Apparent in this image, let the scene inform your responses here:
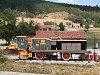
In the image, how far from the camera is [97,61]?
1149 inches

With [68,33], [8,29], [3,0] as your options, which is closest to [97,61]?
[68,33]

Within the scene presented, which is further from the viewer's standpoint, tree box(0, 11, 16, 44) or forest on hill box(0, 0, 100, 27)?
forest on hill box(0, 0, 100, 27)

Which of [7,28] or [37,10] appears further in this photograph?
[37,10]

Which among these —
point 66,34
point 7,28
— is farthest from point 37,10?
point 66,34

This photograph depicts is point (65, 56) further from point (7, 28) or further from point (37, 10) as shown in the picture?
point (37, 10)

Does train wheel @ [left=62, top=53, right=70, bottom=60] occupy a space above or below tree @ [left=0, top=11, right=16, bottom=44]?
below

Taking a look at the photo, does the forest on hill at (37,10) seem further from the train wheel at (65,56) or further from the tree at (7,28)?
the train wheel at (65,56)

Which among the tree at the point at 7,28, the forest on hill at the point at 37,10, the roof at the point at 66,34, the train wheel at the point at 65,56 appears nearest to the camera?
the train wheel at the point at 65,56

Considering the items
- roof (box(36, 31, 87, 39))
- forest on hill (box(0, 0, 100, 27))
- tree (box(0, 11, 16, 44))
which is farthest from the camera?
forest on hill (box(0, 0, 100, 27))

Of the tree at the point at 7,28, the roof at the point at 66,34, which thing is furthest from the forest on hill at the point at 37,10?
the roof at the point at 66,34

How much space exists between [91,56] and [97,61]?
1.34 m

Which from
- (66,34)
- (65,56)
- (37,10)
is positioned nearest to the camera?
(65,56)

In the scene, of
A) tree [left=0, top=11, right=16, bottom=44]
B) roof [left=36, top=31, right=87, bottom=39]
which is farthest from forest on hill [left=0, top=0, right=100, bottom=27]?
roof [left=36, top=31, right=87, bottom=39]

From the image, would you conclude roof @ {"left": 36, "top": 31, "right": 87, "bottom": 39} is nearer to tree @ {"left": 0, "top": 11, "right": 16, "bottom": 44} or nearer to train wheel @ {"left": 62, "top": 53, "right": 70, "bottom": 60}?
train wheel @ {"left": 62, "top": 53, "right": 70, "bottom": 60}
